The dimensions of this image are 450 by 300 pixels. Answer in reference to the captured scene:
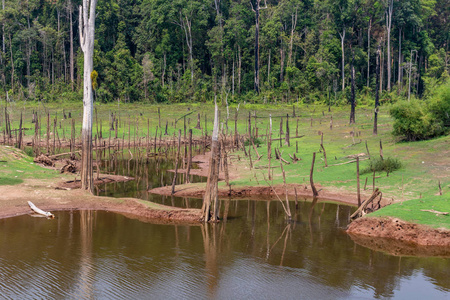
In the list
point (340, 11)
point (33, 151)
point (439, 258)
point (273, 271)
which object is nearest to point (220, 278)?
point (273, 271)

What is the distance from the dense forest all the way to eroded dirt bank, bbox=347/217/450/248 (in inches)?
1664

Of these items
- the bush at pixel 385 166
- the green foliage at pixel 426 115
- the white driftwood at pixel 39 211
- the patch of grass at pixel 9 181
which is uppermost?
the green foliage at pixel 426 115

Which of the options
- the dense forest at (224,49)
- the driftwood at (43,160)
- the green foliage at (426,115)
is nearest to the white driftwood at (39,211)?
the driftwood at (43,160)

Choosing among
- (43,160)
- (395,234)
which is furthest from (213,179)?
(43,160)

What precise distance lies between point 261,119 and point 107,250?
120 ft

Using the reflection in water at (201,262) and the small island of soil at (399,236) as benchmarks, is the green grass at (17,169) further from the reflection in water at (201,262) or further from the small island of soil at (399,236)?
the small island of soil at (399,236)

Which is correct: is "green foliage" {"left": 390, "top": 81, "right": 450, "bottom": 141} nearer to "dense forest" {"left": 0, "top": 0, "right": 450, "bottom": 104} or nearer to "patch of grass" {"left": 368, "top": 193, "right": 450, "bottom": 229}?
"patch of grass" {"left": 368, "top": 193, "right": 450, "bottom": 229}

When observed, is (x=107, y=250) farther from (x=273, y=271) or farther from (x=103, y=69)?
(x=103, y=69)

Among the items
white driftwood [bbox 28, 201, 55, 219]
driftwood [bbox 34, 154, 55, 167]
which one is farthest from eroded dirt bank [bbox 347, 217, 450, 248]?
driftwood [bbox 34, 154, 55, 167]

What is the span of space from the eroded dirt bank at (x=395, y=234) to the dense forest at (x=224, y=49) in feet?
139

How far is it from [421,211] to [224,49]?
1986 inches

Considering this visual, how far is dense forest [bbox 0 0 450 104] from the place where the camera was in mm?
60844

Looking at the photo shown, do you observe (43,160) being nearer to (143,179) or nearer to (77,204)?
(143,179)

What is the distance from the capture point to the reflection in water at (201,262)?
1202cm
